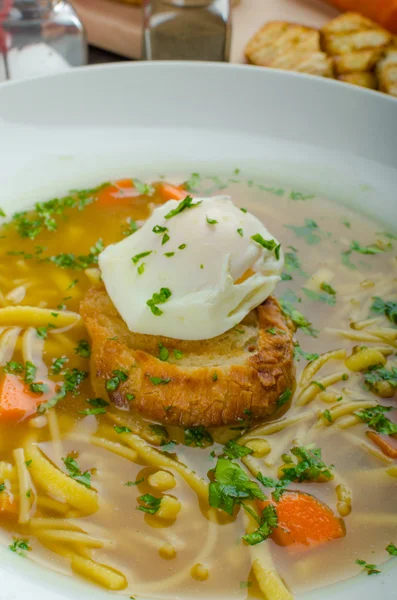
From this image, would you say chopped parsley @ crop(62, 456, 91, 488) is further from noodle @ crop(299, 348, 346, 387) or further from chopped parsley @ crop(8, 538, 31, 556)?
noodle @ crop(299, 348, 346, 387)

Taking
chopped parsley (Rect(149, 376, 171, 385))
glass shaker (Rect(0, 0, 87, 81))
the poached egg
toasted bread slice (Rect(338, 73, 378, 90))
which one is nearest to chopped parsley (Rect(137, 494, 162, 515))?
chopped parsley (Rect(149, 376, 171, 385))

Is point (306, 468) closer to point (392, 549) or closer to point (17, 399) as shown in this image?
point (392, 549)

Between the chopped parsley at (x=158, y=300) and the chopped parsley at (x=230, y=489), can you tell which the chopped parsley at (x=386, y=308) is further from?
the chopped parsley at (x=230, y=489)

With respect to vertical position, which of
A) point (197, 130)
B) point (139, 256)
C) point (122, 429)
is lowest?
point (122, 429)

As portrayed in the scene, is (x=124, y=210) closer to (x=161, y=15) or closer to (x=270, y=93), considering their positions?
(x=270, y=93)

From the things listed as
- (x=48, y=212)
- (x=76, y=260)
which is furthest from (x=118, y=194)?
(x=76, y=260)

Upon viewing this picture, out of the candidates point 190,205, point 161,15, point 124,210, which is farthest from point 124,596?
point 161,15
